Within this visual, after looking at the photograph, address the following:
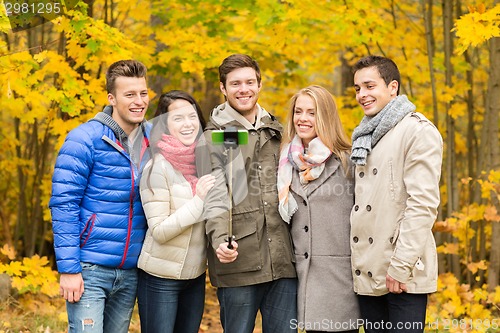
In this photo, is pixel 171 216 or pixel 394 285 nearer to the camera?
pixel 394 285

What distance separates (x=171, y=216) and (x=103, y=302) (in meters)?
0.57

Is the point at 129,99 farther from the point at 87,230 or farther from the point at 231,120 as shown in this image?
the point at 87,230

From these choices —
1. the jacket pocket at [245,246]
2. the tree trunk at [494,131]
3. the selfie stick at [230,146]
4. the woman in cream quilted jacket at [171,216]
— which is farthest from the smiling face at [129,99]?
the tree trunk at [494,131]

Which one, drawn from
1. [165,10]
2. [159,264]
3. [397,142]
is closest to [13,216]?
[165,10]

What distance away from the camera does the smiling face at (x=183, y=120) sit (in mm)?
3266

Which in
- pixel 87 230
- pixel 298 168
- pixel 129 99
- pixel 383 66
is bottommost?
pixel 87 230

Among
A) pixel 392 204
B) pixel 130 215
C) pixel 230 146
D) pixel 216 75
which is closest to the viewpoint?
pixel 392 204

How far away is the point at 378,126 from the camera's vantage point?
3.06 m

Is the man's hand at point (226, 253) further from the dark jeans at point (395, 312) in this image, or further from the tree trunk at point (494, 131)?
the tree trunk at point (494, 131)

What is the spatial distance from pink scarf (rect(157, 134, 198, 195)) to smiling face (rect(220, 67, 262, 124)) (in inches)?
13.0

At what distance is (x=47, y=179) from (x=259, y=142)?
4.26m

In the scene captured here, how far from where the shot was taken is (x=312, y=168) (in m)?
3.23

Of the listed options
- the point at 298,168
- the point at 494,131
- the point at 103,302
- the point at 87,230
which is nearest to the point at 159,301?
the point at 103,302

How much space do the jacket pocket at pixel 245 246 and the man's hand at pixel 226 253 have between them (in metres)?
0.11
